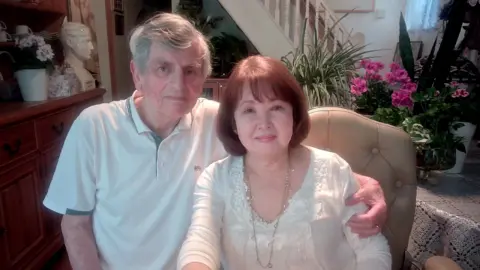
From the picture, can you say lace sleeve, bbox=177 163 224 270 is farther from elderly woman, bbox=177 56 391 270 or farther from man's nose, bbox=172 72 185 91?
man's nose, bbox=172 72 185 91

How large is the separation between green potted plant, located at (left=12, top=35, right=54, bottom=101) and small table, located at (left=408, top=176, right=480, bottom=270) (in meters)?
2.16

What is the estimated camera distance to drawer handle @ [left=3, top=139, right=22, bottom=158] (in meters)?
1.81

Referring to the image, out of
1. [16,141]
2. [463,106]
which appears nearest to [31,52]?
[16,141]

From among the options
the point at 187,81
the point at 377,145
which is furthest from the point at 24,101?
the point at 377,145

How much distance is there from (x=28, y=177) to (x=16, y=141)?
0.24 m

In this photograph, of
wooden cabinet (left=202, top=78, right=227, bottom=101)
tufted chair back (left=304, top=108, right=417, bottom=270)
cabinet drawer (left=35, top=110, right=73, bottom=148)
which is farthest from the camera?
wooden cabinet (left=202, top=78, right=227, bottom=101)

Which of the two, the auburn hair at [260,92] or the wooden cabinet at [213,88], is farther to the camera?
the wooden cabinet at [213,88]

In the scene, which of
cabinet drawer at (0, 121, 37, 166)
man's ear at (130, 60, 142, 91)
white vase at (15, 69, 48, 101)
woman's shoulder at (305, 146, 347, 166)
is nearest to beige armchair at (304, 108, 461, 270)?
woman's shoulder at (305, 146, 347, 166)

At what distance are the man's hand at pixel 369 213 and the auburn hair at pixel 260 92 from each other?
22cm

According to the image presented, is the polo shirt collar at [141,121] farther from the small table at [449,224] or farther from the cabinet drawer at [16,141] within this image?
the cabinet drawer at [16,141]

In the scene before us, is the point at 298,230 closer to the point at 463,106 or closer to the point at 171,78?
the point at 171,78

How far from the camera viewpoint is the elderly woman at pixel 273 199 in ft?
3.25

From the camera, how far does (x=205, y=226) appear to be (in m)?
1.00

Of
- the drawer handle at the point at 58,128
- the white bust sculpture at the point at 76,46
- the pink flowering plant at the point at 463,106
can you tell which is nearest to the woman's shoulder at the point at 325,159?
the pink flowering plant at the point at 463,106
